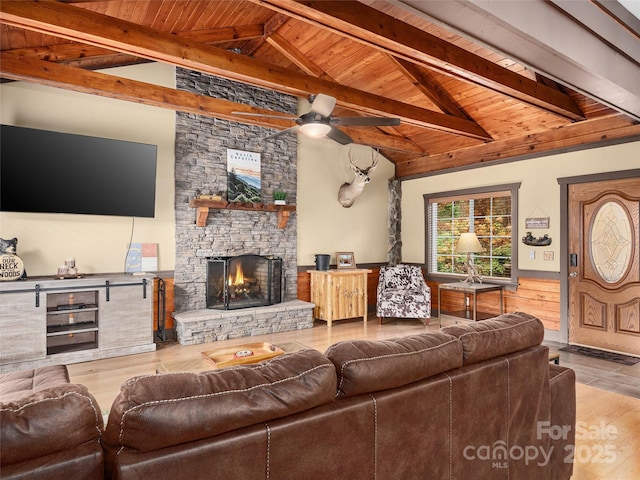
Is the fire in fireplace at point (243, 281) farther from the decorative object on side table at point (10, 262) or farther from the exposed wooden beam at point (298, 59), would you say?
the exposed wooden beam at point (298, 59)

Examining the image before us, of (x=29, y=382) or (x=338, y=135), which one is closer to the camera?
(x=29, y=382)

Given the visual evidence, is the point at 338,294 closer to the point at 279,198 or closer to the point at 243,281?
the point at 243,281

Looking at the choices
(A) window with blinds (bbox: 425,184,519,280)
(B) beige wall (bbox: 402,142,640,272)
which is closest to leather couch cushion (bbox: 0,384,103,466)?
(B) beige wall (bbox: 402,142,640,272)

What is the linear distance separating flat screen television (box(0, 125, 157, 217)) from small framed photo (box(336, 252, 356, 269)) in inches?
122

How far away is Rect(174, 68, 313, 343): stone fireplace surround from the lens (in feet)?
17.6

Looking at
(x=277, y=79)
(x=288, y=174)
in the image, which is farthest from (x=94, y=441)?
(x=288, y=174)

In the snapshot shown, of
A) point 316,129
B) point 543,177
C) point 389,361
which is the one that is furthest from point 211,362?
point 543,177

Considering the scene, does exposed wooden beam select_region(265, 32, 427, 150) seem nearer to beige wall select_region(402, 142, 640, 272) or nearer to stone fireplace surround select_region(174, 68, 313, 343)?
stone fireplace surround select_region(174, 68, 313, 343)

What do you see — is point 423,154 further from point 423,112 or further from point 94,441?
point 94,441

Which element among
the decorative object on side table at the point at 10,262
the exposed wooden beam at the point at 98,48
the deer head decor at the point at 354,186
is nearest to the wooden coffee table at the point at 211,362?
the decorative object on side table at the point at 10,262

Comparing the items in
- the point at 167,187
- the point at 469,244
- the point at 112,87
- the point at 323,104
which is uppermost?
the point at 112,87

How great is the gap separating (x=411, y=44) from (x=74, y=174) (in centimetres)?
373

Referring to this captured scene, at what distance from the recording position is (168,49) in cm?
346

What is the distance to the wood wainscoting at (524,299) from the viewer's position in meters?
5.33
